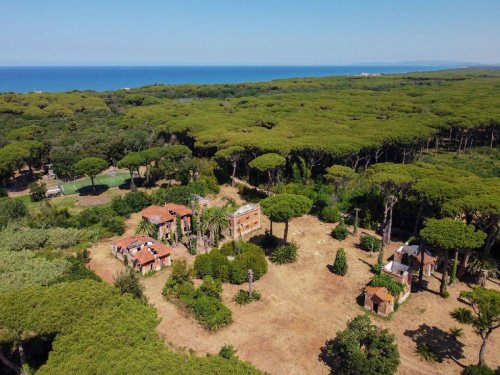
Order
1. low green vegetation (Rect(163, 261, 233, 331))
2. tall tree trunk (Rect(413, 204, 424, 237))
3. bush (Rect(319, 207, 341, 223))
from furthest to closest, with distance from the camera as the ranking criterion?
bush (Rect(319, 207, 341, 223)), tall tree trunk (Rect(413, 204, 424, 237)), low green vegetation (Rect(163, 261, 233, 331))

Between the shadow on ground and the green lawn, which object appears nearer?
the shadow on ground

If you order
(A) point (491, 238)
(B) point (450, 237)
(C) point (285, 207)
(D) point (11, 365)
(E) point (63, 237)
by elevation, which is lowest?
(E) point (63, 237)

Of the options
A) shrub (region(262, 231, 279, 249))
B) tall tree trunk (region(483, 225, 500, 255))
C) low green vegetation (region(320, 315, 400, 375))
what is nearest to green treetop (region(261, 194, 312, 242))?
shrub (region(262, 231, 279, 249))

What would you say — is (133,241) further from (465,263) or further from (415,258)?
(465,263)

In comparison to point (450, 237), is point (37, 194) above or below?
below

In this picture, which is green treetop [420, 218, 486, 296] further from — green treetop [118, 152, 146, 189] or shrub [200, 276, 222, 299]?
green treetop [118, 152, 146, 189]

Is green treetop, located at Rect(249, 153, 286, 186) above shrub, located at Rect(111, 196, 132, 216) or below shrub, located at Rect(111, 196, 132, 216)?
above

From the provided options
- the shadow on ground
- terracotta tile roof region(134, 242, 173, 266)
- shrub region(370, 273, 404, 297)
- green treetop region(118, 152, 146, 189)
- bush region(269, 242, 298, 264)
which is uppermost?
green treetop region(118, 152, 146, 189)

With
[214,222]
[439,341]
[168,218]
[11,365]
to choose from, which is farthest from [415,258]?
[11,365]
